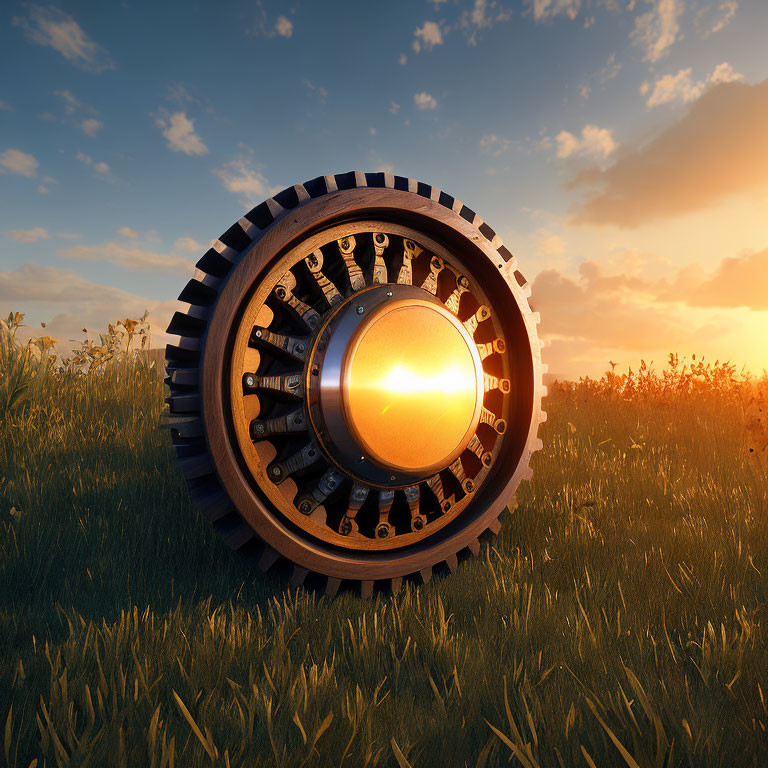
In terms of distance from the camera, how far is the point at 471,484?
2.60m

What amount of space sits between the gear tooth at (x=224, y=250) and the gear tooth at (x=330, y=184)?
45 cm

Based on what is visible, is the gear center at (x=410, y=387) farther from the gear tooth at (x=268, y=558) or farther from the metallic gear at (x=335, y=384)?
the gear tooth at (x=268, y=558)

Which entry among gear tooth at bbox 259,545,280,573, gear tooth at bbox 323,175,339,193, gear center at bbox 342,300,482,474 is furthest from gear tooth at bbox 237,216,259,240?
gear tooth at bbox 259,545,280,573

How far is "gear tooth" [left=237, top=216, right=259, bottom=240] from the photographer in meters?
2.13

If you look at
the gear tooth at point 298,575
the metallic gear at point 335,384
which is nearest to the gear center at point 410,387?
the metallic gear at point 335,384

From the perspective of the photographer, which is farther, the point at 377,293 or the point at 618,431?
the point at 618,431

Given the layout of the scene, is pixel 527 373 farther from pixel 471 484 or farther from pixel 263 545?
pixel 263 545

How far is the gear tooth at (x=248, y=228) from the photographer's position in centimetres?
213

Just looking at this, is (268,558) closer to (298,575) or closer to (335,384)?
(298,575)

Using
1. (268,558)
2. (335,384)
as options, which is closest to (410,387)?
(335,384)

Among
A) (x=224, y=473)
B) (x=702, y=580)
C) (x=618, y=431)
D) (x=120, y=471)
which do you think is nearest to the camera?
(x=224, y=473)

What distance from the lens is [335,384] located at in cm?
211

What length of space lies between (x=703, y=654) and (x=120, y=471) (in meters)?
3.23

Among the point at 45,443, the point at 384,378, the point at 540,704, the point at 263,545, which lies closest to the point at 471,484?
the point at 384,378
